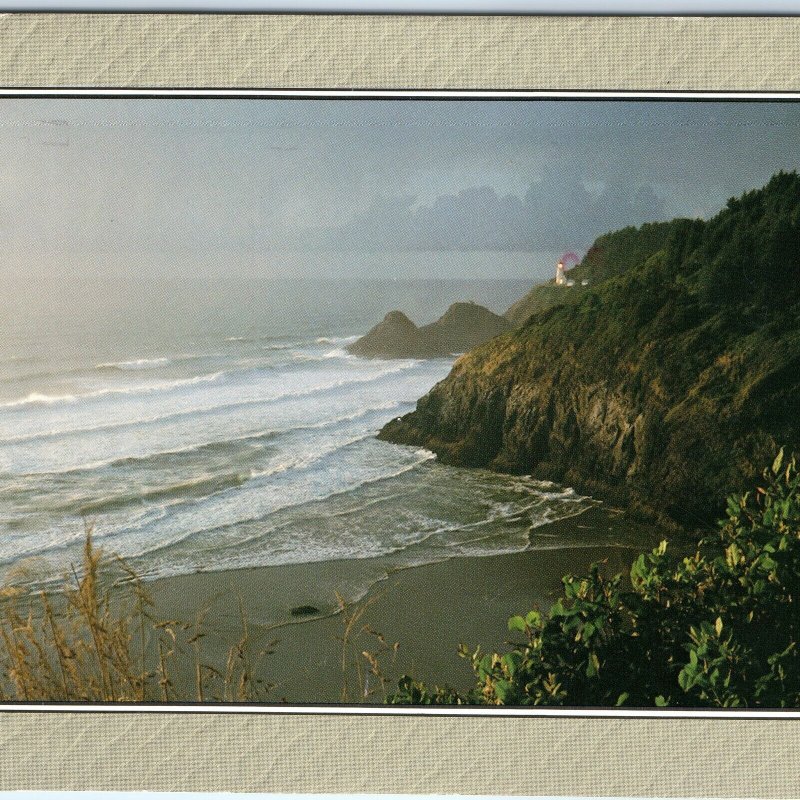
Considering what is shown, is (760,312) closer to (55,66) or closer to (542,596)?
(542,596)

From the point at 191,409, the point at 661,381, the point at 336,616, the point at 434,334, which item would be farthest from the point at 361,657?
the point at 661,381

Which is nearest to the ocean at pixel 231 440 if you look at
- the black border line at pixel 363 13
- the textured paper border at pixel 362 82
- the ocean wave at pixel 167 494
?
the ocean wave at pixel 167 494

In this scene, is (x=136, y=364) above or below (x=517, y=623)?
above

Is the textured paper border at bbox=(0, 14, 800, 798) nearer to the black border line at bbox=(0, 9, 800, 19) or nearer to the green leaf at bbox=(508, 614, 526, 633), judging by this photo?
the black border line at bbox=(0, 9, 800, 19)

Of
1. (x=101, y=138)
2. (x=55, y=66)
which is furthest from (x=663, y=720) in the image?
(x=55, y=66)

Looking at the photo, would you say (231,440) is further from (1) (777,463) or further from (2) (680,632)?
(1) (777,463)

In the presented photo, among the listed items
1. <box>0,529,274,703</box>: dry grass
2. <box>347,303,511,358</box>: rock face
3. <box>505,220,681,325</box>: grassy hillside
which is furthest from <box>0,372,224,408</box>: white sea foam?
<box>505,220,681,325</box>: grassy hillside
